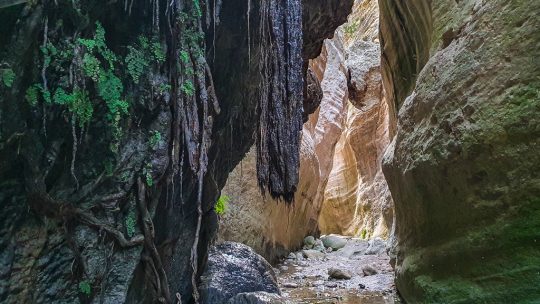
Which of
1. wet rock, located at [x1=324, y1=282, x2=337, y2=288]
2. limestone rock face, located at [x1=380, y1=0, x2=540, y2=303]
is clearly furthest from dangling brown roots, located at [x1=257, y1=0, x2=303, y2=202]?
wet rock, located at [x1=324, y1=282, x2=337, y2=288]

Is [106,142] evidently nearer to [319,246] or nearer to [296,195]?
[296,195]

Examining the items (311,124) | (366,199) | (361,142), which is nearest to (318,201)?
(311,124)

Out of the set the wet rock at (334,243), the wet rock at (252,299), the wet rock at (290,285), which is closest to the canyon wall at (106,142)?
the wet rock at (252,299)

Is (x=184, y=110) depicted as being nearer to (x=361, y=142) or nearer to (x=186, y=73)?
(x=186, y=73)

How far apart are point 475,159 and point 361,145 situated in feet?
68.8

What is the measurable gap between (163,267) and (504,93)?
320 cm

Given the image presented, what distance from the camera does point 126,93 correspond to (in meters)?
3.64

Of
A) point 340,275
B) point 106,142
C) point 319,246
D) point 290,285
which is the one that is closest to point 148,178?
point 106,142

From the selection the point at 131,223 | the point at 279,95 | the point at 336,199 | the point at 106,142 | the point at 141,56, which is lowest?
the point at 131,223

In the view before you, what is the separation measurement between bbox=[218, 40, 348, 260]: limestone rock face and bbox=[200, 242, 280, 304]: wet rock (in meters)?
1.70

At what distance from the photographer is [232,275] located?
5289 millimetres

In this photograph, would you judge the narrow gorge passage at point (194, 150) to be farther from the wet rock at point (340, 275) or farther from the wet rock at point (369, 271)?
the wet rock at point (369, 271)

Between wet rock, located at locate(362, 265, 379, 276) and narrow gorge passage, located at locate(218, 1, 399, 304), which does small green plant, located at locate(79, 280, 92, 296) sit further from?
wet rock, located at locate(362, 265, 379, 276)

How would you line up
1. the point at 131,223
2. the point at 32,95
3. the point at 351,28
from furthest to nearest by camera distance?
the point at 351,28 → the point at 131,223 → the point at 32,95
